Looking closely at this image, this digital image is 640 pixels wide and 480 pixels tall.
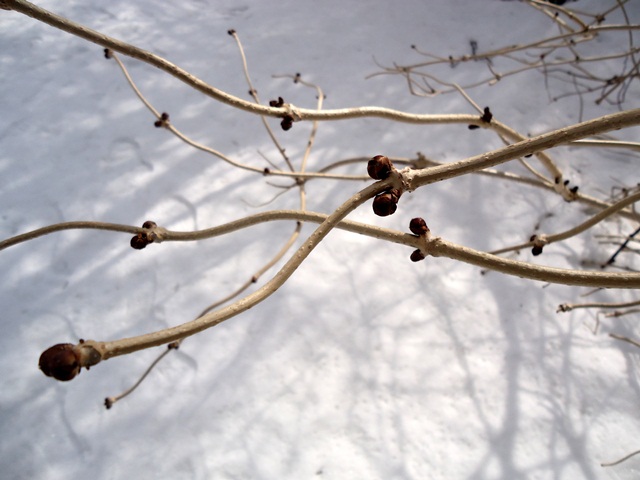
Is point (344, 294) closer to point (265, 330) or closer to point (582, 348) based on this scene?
point (265, 330)

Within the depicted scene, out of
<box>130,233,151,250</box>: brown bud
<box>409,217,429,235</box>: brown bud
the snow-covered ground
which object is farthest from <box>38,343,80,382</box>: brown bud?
the snow-covered ground

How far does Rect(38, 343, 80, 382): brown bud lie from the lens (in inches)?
11.8

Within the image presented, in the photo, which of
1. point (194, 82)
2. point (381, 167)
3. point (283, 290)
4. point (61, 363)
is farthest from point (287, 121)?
point (283, 290)

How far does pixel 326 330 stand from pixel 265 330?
0.17m

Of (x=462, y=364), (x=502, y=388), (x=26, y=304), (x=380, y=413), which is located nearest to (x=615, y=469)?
(x=502, y=388)

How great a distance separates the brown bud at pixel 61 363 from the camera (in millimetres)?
299

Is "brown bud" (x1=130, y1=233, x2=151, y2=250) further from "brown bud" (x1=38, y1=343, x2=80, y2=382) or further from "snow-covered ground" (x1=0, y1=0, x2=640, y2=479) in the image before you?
"snow-covered ground" (x1=0, y1=0, x2=640, y2=479)

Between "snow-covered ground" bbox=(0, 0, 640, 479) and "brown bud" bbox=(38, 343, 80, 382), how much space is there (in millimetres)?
873

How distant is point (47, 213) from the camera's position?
4.43 feet

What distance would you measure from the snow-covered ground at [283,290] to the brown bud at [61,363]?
0.87 metres

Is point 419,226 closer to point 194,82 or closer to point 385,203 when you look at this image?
point 385,203

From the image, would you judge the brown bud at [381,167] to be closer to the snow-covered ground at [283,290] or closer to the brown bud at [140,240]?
the brown bud at [140,240]

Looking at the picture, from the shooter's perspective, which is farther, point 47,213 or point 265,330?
point 47,213

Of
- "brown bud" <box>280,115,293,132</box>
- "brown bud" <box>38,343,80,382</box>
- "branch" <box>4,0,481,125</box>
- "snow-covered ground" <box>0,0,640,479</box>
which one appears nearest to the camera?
"brown bud" <box>38,343,80,382</box>
